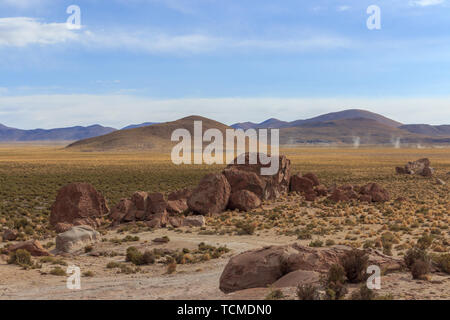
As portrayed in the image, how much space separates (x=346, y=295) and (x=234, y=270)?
309 centimetres

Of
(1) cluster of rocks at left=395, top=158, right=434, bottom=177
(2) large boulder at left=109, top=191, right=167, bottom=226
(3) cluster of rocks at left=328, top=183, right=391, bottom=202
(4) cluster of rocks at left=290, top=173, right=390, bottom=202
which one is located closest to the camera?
(2) large boulder at left=109, top=191, right=167, bottom=226

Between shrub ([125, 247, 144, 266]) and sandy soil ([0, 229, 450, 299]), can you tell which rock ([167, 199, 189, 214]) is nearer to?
sandy soil ([0, 229, 450, 299])

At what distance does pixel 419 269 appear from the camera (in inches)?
419

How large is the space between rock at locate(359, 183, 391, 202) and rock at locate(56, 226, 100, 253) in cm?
2177

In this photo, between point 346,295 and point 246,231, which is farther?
point 246,231

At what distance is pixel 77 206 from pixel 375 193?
22.1 m

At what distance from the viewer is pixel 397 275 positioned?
11117 millimetres

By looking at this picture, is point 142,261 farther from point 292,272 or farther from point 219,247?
point 292,272

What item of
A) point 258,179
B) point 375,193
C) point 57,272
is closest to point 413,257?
point 57,272

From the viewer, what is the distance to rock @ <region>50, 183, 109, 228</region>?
23562 mm

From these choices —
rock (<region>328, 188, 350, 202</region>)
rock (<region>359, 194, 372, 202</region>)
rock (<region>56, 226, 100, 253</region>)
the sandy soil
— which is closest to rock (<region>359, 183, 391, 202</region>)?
rock (<region>359, 194, 372, 202</region>)

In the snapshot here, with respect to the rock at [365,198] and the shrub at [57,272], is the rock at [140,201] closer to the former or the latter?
the shrub at [57,272]

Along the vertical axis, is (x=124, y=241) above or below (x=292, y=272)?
below
